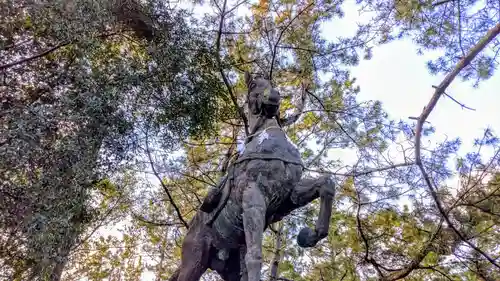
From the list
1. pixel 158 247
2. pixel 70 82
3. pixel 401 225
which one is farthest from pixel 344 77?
pixel 158 247

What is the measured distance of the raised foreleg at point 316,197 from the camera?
2781 mm

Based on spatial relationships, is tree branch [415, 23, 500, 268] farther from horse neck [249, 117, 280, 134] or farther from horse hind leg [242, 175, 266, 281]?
horse hind leg [242, 175, 266, 281]

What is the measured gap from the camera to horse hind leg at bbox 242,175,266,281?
8.71 ft

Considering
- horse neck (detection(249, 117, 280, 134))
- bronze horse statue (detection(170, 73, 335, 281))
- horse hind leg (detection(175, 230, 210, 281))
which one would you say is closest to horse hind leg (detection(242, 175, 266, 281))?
bronze horse statue (detection(170, 73, 335, 281))

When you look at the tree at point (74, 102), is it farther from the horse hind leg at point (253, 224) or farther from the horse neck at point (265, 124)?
the horse hind leg at point (253, 224)

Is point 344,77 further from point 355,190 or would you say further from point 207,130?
point 207,130

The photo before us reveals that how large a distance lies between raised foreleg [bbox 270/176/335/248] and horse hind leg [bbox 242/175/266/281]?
23 centimetres

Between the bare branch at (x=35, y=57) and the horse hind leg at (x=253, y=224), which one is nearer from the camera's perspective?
the horse hind leg at (x=253, y=224)

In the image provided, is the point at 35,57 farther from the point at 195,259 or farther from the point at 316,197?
the point at 316,197

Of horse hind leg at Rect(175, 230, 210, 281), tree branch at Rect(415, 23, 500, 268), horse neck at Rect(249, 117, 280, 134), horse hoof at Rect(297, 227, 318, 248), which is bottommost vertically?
horse hoof at Rect(297, 227, 318, 248)

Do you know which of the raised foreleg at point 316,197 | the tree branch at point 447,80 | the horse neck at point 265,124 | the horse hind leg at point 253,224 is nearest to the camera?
the horse hind leg at point 253,224

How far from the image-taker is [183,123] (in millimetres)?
5133

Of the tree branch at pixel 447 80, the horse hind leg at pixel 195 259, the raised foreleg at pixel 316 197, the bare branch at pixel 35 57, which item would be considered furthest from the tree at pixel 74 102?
Answer: the tree branch at pixel 447 80

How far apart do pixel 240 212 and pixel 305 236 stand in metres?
0.48
